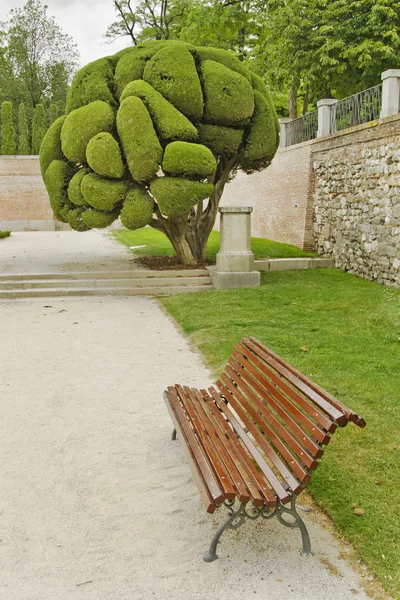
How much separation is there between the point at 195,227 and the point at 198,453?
961cm

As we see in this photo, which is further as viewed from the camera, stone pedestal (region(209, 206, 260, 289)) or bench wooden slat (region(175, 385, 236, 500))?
stone pedestal (region(209, 206, 260, 289))

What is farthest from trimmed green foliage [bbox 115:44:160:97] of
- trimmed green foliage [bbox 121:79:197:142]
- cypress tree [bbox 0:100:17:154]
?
cypress tree [bbox 0:100:17:154]

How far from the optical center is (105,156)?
10023mm

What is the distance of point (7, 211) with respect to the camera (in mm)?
29922

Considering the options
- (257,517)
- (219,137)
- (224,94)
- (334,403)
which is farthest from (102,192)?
(257,517)

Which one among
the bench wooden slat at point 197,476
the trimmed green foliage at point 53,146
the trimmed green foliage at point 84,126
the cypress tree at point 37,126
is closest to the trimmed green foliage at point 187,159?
the trimmed green foliage at point 84,126

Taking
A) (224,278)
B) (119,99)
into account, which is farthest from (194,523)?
(119,99)

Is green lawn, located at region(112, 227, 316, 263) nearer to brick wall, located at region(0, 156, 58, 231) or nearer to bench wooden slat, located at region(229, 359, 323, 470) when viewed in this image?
bench wooden slat, located at region(229, 359, 323, 470)

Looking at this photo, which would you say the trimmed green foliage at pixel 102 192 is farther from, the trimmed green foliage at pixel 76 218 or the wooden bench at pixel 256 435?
the wooden bench at pixel 256 435

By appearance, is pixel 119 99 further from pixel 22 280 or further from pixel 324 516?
pixel 324 516

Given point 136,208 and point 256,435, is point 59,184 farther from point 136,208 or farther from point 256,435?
point 256,435

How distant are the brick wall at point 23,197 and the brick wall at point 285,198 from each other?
1386 centimetres

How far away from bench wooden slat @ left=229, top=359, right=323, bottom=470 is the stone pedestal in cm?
646

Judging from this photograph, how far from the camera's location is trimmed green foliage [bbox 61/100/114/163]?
10367mm
